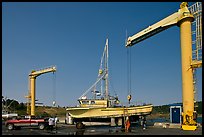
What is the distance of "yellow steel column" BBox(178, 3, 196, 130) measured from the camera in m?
24.5

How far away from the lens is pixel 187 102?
24.6m

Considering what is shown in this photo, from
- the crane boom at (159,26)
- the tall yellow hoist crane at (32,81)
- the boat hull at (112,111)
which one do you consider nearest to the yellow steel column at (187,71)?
the crane boom at (159,26)

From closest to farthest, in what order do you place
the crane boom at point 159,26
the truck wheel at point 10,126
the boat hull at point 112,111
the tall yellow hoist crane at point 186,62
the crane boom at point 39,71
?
the tall yellow hoist crane at point 186,62 → the crane boom at point 159,26 → the truck wheel at point 10,126 → the boat hull at point 112,111 → the crane boom at point 39,71

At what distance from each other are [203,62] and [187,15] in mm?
4968

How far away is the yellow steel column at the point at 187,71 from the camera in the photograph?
24516 mm

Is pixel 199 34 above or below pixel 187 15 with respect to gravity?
below

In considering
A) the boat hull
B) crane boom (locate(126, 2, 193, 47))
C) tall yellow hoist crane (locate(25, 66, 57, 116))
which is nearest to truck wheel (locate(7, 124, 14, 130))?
the boat hull

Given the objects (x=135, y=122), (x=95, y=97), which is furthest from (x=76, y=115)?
(x=135, y=122)

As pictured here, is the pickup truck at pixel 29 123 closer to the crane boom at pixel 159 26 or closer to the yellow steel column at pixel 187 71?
the crane boom at pixel 159 26

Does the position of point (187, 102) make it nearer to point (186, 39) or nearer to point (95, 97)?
point (186, 39)

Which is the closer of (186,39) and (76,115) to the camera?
(186,39)

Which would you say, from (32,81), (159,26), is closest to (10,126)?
(159,26)

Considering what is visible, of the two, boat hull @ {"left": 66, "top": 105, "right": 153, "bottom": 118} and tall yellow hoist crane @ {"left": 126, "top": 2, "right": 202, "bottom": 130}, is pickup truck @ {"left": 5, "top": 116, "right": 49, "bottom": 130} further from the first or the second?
tall yellow hoist crane @ {"left": 126, "top": 2, "right": 202, "bottom": 130}

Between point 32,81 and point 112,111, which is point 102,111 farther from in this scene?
point 32,81
